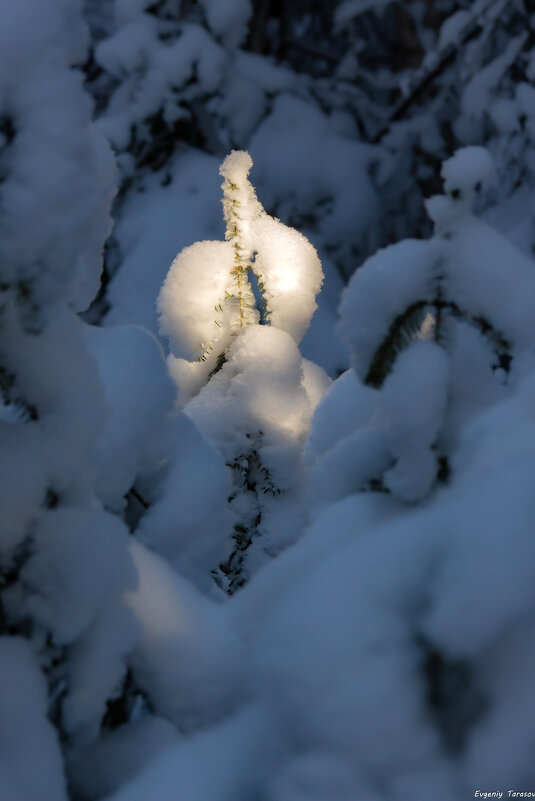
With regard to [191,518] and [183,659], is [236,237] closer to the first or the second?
[191,518]

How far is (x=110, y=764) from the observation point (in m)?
1.08

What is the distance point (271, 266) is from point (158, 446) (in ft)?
2.37

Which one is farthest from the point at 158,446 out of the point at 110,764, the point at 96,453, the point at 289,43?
the point at 289,43

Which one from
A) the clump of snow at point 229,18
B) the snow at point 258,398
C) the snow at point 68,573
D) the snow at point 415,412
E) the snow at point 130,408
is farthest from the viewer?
the clump of snow at point 229,18

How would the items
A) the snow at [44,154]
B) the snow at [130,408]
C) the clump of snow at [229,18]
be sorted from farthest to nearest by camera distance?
the clump of snow at [229,18] → the snow at [130,408] → the snow at [44,154]

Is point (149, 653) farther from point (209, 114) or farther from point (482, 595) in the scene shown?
point (209, 114)

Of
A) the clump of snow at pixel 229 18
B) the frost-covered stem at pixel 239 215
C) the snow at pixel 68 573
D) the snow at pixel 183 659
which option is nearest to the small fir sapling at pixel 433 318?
the snow at pixel 183 659

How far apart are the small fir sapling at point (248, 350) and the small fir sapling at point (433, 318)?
802 millimetres

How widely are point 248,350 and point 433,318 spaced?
88 centimetres

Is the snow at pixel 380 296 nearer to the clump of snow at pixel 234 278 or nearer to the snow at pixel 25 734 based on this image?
the snow at pixel 25 734

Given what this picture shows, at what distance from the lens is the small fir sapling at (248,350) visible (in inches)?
80.9

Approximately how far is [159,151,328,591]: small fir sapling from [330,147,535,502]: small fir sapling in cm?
80

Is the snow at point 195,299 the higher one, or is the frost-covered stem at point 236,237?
the frost-covered stem at point 236,237

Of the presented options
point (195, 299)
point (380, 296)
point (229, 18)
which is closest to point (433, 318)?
point (380, 296)
